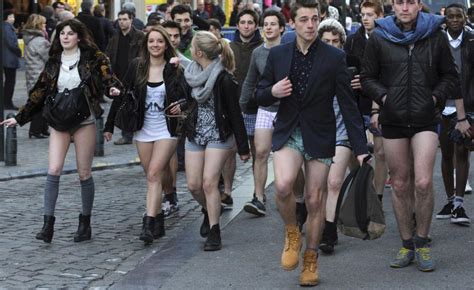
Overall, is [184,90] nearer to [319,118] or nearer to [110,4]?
[319,118]

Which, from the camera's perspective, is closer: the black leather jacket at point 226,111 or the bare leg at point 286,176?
the bare leg at point 286,176

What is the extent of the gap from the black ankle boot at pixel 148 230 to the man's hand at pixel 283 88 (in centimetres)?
220

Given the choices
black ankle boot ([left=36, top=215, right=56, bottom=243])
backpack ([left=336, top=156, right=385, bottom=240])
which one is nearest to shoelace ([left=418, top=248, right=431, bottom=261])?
backpack ([left=336, top=156, right=385, bottom=240])

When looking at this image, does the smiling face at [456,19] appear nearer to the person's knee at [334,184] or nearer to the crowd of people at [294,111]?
the crowd of people at [294,111]

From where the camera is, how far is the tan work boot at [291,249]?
7.53 meters

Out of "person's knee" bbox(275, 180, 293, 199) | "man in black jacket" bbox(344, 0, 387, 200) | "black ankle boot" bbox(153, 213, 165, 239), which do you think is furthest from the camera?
"man in black jacket" bbox(344, 0, 387, 200)

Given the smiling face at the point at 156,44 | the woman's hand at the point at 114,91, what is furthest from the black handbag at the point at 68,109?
the smiling face at the point at 156,44

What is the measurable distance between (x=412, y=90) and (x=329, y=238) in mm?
1407

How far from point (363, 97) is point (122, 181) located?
4142 millimetres

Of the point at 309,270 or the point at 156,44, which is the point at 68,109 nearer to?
the point at 156,44

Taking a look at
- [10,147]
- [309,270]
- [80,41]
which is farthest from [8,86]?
[309,270]

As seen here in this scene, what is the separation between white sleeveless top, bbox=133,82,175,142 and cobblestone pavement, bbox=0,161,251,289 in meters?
0.85

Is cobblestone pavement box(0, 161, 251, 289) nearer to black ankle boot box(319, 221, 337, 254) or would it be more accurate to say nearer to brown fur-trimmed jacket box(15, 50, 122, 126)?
brown fur-trimmed jacket box(15, 50, 122, 126)

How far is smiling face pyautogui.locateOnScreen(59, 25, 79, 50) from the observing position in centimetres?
Result: 920
